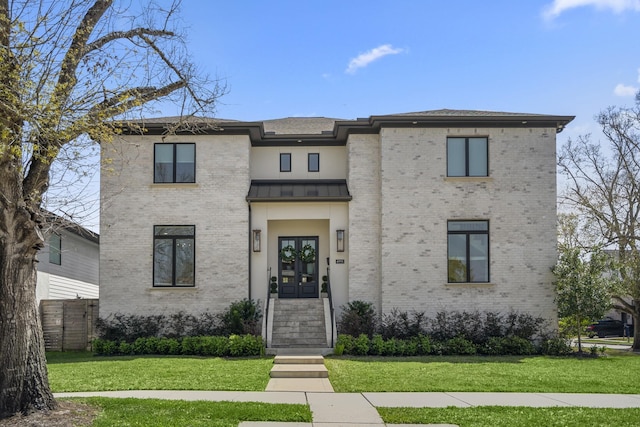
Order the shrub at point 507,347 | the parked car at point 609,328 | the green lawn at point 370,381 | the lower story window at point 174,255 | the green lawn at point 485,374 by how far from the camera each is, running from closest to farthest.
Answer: the green lawn at point 370,381 < the green lawn at point 485,374 < the shrub at point 507,347 < the lower story window at point 174,255 < the parked car at point 609,328

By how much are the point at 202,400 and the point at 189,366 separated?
4.57 metres

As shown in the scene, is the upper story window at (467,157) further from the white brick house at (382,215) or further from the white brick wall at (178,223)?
the white brick wall at (178,223)

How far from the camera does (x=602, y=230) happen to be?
2269 centimetres

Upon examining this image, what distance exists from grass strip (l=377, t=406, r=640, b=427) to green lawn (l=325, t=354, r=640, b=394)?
1898mm

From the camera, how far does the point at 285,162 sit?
2061 cm

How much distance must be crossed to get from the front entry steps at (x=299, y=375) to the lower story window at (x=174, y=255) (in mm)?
4977

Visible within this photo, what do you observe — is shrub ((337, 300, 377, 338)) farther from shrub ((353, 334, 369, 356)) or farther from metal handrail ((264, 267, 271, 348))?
metal handrail ((264, 267, 271, 348))

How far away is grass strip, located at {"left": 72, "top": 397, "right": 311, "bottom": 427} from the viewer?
27.2 ft

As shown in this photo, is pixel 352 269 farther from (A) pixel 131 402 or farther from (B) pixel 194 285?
(A) pixel 131 402

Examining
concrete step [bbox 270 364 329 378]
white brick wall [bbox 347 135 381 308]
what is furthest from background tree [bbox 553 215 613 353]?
concrete step [bbox 270 364 329 378]

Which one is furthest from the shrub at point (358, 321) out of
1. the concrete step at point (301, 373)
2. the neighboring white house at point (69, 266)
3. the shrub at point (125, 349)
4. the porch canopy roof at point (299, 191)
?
the neighboring white house at point (69, 266)

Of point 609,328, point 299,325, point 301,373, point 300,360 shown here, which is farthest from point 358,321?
point 609,328

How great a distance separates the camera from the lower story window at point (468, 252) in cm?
1877

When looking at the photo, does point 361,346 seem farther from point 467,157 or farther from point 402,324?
point 467,157
